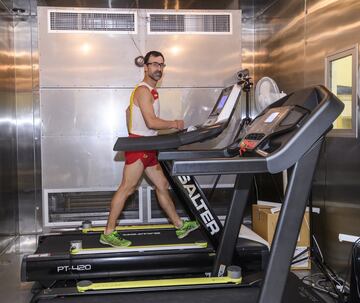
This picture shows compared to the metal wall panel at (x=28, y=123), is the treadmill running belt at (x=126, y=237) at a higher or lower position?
lower

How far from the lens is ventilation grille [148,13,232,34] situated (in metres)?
4.35

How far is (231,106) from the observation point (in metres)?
2.70

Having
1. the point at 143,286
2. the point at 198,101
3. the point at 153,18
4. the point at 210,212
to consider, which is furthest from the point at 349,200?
the point at 153,18

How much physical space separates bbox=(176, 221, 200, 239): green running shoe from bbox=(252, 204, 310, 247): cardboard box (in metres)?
0.61

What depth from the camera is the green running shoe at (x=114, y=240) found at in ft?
10.5

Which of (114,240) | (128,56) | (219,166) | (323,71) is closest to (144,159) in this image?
(114,240)

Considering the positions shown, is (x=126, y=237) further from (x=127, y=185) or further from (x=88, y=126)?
(x=88, y=126)

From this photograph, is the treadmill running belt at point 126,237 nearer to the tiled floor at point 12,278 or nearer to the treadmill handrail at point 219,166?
the tiled floor at point 12,278

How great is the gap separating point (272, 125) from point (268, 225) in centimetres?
187

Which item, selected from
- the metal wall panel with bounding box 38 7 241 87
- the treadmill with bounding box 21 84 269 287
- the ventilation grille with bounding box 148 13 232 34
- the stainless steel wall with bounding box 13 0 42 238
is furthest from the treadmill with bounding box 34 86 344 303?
the stainless steel wall with bounding box 13 0 42 238

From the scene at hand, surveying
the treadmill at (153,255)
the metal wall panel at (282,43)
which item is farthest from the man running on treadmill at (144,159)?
the metal wall panel at (282,43)

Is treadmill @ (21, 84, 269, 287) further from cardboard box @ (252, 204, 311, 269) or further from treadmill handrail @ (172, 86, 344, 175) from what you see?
treadmill handrail @ (172, 86, 344, 175)

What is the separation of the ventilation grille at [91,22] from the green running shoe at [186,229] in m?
2.12

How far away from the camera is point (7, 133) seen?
4.27 metres
